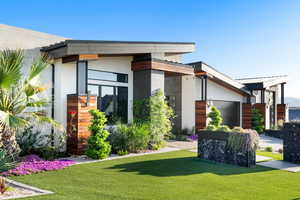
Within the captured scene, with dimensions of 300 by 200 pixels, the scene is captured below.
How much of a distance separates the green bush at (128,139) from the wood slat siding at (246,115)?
10.6m

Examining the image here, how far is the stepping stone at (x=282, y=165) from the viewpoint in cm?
777

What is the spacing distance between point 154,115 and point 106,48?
10.9ft

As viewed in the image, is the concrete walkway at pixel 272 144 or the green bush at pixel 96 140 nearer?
the green bush at pixel 96 140

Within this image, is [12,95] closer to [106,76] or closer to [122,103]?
[106,76]

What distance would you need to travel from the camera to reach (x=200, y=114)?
15.4m

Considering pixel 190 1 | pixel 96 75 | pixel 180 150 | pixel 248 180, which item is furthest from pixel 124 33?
pixel 248 180

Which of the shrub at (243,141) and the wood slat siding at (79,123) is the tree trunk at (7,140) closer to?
→ the wood slat siding at (79,123)

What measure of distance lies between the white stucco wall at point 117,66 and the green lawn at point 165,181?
4.14m

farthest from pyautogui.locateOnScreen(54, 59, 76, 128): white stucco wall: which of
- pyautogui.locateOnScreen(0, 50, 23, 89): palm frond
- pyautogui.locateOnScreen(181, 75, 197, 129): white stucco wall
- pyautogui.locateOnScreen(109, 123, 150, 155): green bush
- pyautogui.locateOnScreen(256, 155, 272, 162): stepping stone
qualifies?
pyautogui.locateOnScreen(181, 75, 197, 129): white stucco wall

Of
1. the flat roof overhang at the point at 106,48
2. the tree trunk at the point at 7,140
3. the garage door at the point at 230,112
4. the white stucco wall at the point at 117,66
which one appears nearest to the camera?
the tree trunk at the point at 7,140

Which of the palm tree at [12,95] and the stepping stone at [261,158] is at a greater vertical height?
the palm tree at [12,95]

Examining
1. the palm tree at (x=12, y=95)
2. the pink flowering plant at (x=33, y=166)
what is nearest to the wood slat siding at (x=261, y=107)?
the pink flowering plant at (x=33, y=166)

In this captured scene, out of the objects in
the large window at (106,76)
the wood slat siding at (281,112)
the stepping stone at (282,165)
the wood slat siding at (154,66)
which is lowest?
the stepping stone at (282,165)

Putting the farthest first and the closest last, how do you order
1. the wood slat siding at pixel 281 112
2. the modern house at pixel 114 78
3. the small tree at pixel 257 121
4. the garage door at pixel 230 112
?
1. the wood slat siding at pixel 281 112
2. the small tree at pixel 257 121
3. the garage door at pixel 230 112
4. the modern house at pixel 114 78
